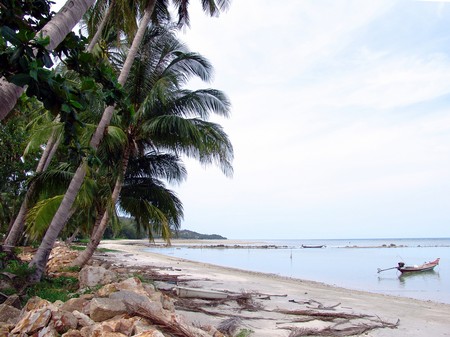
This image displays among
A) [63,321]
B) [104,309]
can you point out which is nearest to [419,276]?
[104,309]

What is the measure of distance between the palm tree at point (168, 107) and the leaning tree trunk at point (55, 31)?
4.99 meters

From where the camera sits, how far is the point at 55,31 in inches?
176

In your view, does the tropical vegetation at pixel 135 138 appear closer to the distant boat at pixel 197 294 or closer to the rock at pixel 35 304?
the distant boat at pixel 197 294

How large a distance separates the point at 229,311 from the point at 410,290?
1414 centimetres

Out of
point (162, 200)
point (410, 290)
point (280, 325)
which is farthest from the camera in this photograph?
point (410, 290)

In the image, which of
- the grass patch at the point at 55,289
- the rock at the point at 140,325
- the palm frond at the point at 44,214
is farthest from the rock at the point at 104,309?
the palm frond at the point at 44,214

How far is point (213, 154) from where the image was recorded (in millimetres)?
11094

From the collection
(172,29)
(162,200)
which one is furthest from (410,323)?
(172,29)

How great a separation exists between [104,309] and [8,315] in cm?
125

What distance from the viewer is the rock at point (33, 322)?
4062 millimetres

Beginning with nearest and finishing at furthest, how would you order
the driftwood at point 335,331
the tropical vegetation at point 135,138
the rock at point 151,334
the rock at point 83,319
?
the rock at point 151,334
the rock at point 83,319
the driftwood at point 335,331
the tropical vegetation at point 135,138

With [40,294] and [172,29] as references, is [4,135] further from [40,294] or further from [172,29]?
[40,294]

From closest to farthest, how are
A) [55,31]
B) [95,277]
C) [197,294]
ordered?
[55,31] < [95,277] < [197,294]

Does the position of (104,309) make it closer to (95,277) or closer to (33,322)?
(33,322)
